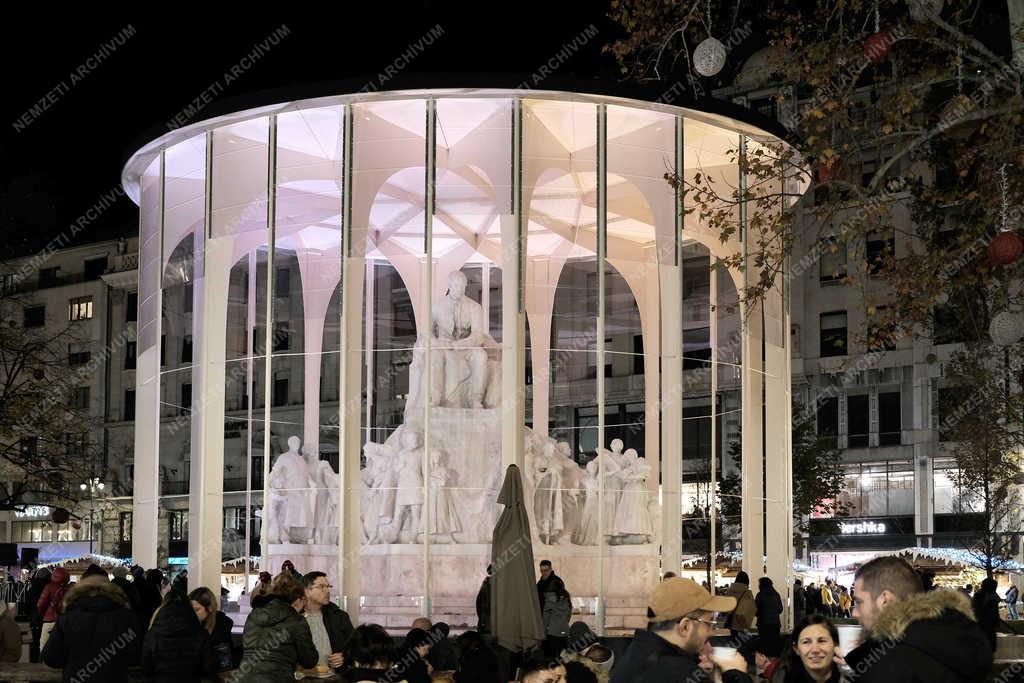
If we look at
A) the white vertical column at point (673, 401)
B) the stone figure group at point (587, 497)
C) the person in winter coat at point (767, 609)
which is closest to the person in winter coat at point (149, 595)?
the stone figure group at point (587, 497)

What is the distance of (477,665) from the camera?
42.6ft

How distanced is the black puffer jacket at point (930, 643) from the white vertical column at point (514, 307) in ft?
51.3

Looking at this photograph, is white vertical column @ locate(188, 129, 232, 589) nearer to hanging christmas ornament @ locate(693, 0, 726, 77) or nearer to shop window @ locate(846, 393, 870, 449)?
hanging christmas ornament @ locate(693, 0, 726, 77)

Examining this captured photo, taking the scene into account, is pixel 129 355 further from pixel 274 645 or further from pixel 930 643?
pixel 930 643

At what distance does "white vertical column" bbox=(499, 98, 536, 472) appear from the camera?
21.9 m

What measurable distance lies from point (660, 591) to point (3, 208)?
29.3 meters

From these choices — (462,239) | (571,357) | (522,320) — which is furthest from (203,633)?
(571,357)

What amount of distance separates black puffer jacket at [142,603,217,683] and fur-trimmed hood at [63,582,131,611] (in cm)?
35

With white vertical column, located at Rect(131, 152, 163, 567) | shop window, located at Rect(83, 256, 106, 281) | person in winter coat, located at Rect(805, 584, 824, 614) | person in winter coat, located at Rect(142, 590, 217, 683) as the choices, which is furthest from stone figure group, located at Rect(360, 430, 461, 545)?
shop window, located at Rect(83, 256, 106, 281)

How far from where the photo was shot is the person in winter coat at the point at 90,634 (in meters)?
10.7

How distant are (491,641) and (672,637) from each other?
1034cm

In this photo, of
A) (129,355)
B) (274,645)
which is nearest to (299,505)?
(274,645)

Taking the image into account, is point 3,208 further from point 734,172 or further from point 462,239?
point 734,172

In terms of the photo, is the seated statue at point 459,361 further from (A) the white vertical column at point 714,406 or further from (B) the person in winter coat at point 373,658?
(B) the person in winter coat at point 373,658
